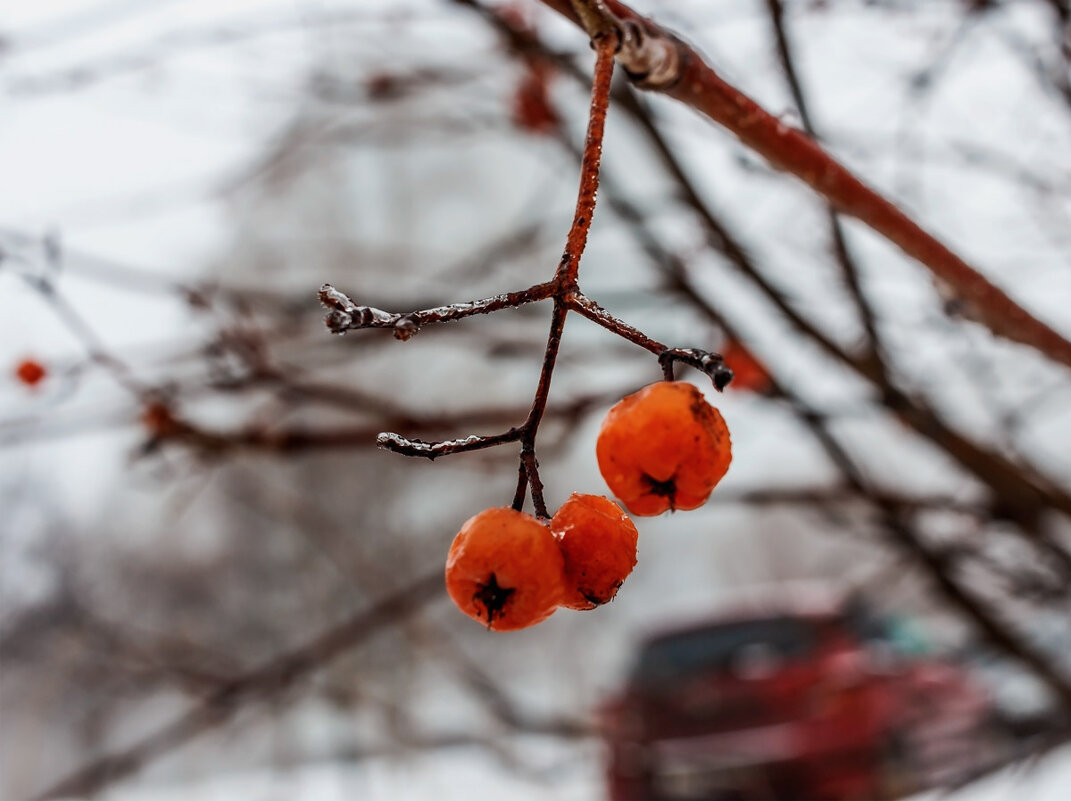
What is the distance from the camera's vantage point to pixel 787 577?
22.6 metres

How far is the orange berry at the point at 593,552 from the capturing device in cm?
89

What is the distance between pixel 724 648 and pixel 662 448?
692cm

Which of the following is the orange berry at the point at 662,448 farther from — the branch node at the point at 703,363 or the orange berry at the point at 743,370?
the orange berry at the point at 743,370

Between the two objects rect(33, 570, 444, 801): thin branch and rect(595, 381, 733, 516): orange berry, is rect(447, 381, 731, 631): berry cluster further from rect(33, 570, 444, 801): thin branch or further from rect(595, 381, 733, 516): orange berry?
rect(33, 570, 444, 801): thin branch

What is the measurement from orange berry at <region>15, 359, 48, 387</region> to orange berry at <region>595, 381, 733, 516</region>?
8.54 feet

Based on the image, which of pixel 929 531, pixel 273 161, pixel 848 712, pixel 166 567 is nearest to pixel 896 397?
pixel 929 531

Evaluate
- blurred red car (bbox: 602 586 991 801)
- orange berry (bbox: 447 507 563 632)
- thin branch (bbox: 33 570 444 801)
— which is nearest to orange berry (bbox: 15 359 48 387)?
thin branch (bbox: 33 570 444 801)

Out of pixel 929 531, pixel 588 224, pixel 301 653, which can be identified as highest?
pixel 929 531

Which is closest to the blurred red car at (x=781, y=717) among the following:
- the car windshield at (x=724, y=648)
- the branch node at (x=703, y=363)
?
A: the car windshield at (x=724, y=648)

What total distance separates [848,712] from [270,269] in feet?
33.0

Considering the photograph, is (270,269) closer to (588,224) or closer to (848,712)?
(848,712)

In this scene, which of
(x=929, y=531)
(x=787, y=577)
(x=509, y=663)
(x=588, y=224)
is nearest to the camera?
(x=588, y=224)

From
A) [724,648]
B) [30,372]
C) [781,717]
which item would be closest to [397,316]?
[30,372]

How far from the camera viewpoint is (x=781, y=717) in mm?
6520
